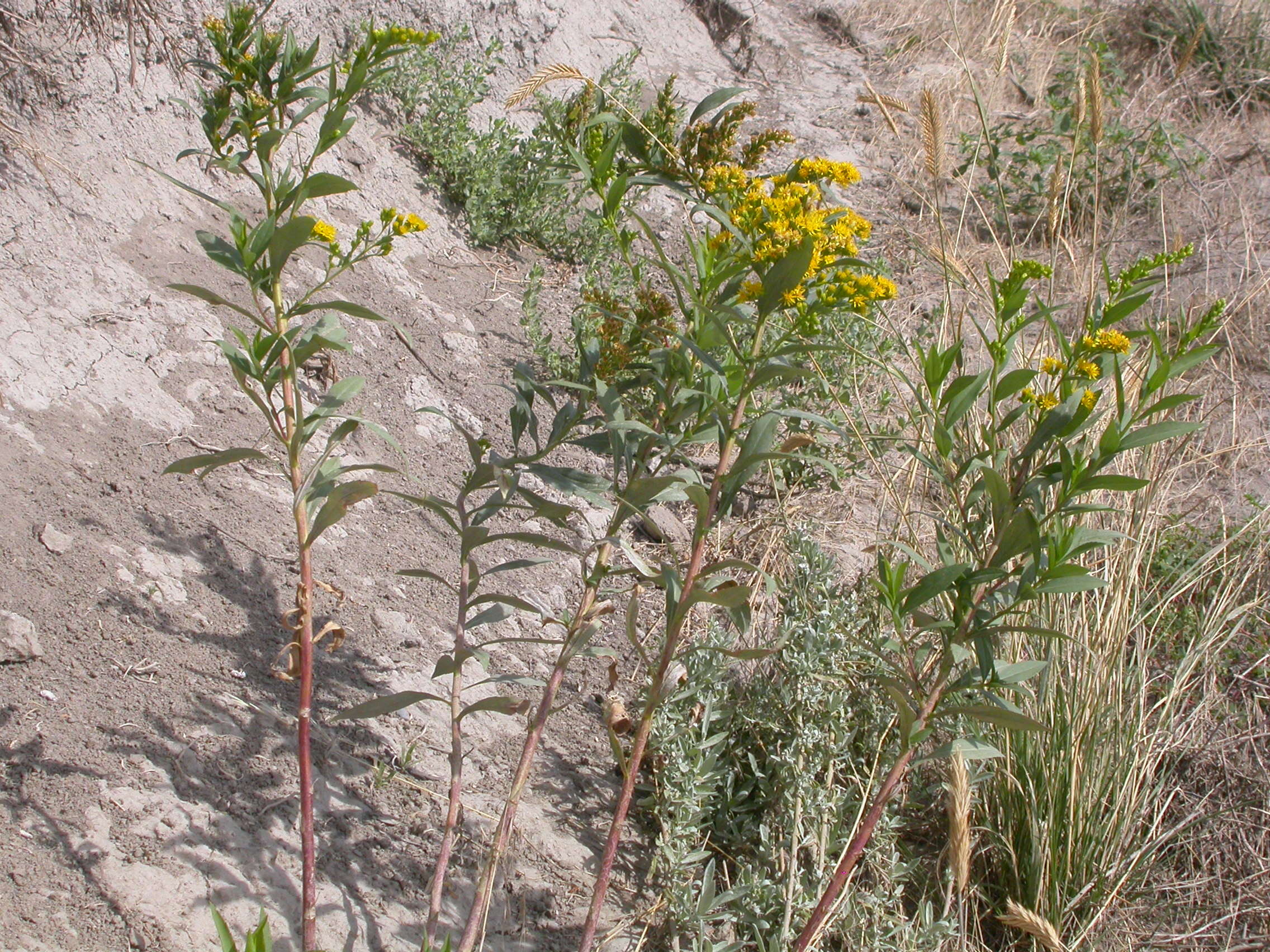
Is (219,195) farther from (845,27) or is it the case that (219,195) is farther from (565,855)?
(845,27)

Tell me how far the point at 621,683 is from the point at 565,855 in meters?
0.63

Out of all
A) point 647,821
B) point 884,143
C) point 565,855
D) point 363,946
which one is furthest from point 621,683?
point 884,143

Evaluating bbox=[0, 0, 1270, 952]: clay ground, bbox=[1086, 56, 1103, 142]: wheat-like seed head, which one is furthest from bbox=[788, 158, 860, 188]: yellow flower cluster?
bbox=[1086, 56, 1103, 142]: wheat-like seed head

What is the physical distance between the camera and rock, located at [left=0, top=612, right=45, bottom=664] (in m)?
1.77

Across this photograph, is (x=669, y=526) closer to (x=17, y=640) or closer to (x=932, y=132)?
(x=932, y=132)

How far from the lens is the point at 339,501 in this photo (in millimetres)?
1325

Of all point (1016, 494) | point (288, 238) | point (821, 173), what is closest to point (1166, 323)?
point (1016, 494)

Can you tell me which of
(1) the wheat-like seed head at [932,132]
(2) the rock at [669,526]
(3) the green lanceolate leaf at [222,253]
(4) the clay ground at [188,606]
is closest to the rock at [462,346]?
(4) the clay ground at [188,606]

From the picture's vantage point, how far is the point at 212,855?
5.34ft

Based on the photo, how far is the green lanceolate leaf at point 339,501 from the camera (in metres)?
1.32

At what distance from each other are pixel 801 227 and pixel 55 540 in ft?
5.28

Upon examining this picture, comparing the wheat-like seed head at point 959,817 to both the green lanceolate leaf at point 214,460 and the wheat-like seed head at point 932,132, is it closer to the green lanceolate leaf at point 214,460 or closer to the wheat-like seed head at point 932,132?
the green lanceolate leaf at point 214,460

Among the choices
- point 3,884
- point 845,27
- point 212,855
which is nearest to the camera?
point 3,884

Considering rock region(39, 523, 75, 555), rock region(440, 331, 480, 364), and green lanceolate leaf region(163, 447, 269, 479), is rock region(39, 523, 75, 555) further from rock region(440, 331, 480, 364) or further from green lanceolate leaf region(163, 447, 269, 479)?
rock region(440, 331, 480, 364)
